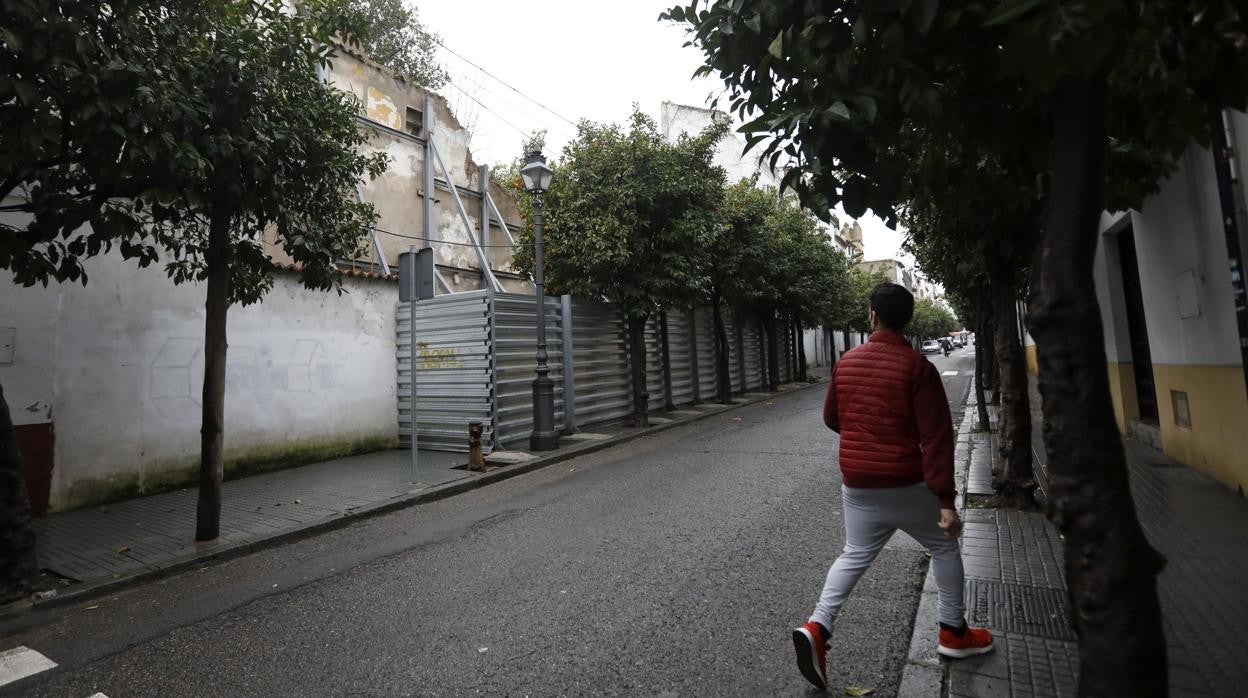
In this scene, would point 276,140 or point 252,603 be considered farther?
point 276,140

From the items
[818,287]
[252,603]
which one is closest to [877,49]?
[252,603]

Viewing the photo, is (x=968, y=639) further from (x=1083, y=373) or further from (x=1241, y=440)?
(x=1241, y=440)

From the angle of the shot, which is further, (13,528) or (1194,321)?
(1194,321)

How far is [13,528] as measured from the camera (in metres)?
4.95

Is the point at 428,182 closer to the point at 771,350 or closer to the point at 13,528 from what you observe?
the point at 13,528

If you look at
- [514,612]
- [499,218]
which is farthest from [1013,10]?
[499,218]

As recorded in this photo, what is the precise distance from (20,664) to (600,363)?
35.9 ft

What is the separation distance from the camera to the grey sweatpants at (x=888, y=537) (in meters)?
2.96

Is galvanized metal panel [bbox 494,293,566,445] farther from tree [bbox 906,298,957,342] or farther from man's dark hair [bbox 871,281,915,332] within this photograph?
tree [bbox 906,298,957,342]

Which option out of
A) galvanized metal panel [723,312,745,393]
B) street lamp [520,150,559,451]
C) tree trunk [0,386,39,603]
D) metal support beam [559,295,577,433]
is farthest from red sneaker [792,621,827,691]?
galvanized metal panel [723,312,745,393]

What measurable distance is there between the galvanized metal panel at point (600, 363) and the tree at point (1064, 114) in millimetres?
10856

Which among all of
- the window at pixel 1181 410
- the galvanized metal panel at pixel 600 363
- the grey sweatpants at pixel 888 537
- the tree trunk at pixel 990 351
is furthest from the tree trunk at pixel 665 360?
the grey sweatpants at pixel 888 537

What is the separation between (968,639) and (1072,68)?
8.75 ft

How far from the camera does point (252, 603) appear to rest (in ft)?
15.3
